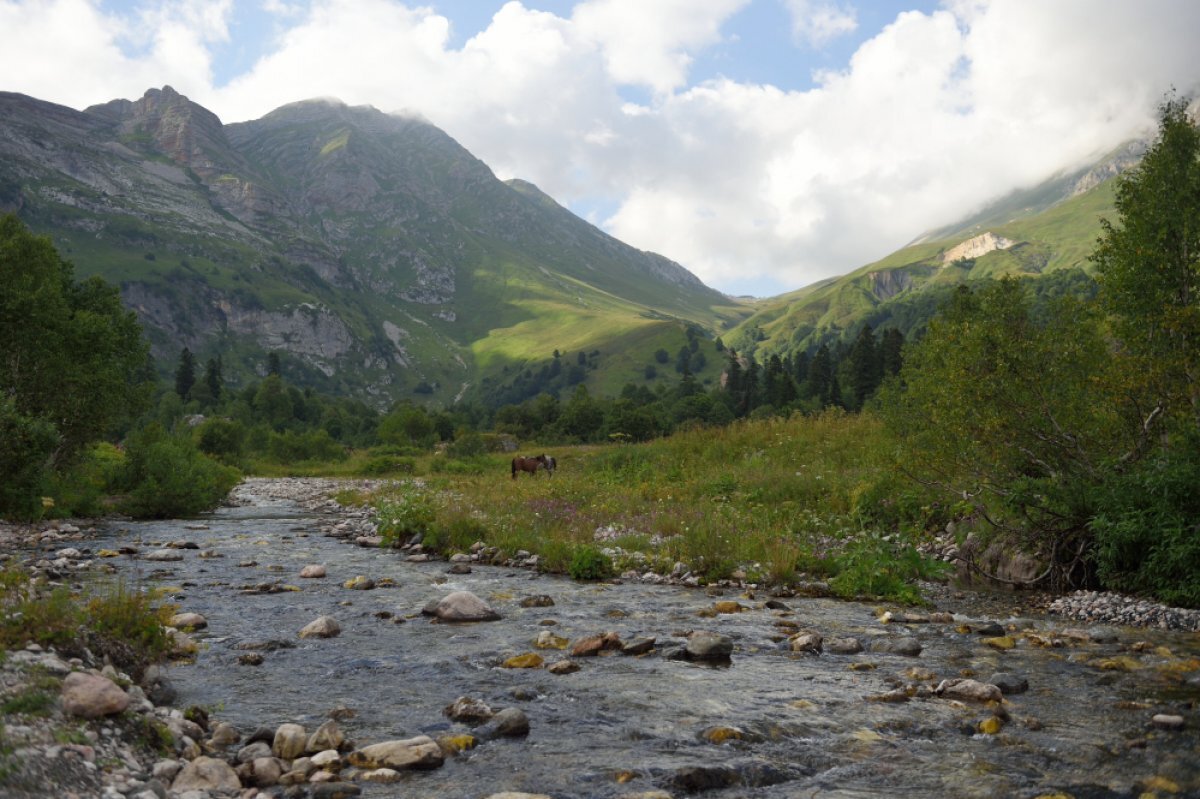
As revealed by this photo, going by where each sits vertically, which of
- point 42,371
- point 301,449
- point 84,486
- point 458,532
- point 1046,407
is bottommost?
point 458,532

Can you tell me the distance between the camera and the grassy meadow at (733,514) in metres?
17.7

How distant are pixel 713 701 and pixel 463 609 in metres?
6.12

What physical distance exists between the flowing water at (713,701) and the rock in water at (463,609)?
351 mm

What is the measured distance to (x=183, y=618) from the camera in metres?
12.5

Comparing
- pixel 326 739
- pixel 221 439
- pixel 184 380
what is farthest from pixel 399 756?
pixel 184 380

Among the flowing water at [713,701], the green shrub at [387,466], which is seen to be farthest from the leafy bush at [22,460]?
→ the green shrub at [387,466]

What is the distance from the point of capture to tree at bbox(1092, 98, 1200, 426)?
14.0 metres

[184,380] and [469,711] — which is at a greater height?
[184,380]

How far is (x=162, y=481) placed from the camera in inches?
1314

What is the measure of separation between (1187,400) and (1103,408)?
148cm

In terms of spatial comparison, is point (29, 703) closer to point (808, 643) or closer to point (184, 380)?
point (808, 643)

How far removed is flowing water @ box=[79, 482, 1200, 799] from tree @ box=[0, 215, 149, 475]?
19318 mm

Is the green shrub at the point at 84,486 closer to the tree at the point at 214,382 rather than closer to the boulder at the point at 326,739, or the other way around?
the boulder at the point at 326,739

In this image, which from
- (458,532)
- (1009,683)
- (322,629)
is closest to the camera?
(1009,683)
